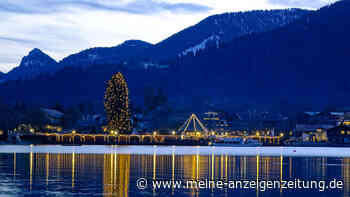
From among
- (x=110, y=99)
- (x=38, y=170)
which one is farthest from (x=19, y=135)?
(x=38, y=170)

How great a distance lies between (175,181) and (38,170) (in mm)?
15333

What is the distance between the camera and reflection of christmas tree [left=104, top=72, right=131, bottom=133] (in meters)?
196

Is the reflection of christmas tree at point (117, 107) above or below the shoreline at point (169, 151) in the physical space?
above

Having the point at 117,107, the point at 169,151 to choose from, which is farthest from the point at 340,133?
the point at 169,151

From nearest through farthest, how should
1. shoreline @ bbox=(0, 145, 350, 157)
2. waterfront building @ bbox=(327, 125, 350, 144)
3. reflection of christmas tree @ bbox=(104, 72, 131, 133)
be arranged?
shoreline @ bbox=(0, 145, 350, 157) < reflection of christmas tree @ bbox=(104, 72, 131, 133) < waterfront building @ bbox=(327, 125, 350, 144)

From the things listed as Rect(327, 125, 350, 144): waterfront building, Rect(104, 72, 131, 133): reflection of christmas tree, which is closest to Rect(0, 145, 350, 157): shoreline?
Rect(104, 72, 131, 133): reflection of christmas tree

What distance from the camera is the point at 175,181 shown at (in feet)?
181

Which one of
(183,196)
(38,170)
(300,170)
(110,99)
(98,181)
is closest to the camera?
(183,196)

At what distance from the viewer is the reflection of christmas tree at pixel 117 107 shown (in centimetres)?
19625

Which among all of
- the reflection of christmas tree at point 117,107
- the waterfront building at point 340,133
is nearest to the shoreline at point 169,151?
the reflection of christmas tree at point 117,107

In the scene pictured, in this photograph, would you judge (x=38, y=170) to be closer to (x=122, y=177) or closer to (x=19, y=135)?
(x=122, y=177)

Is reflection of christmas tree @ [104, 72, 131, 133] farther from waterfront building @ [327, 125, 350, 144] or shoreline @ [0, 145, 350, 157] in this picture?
waterfront building @ [327, 125, 350, 144]

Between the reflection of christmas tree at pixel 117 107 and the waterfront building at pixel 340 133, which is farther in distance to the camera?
the waterfront building at pixel 340 133

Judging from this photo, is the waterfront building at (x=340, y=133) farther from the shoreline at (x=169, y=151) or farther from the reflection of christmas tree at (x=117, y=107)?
the reflection of christmas tree at (x=117, y=107)
